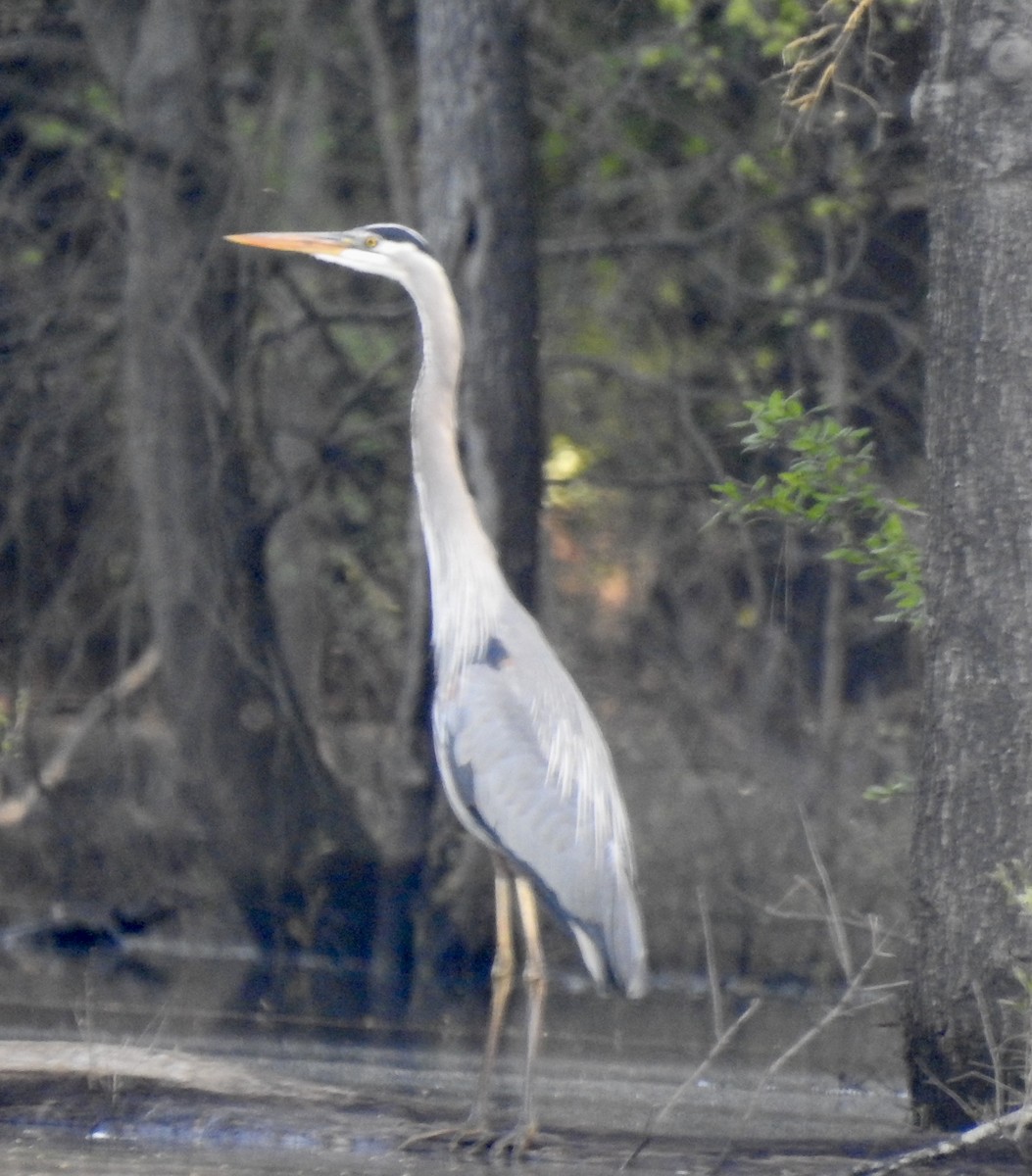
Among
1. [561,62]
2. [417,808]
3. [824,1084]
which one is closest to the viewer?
[824,1084]

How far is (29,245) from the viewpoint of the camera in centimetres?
992

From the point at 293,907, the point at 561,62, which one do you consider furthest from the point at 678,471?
the point at 293,907

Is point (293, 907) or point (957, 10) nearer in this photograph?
point (957, 10)

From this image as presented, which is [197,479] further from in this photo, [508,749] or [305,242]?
[508,749]

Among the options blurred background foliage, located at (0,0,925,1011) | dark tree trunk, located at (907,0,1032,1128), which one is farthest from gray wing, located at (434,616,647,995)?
blurred background foliage, located at (0,0,925,1011)

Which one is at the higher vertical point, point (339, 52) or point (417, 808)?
point (339, 52)

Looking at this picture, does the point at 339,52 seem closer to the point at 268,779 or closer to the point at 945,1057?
the point at 268,779

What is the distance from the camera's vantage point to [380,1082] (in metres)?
6.20

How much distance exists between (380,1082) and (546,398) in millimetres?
5371

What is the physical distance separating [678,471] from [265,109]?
269 cm

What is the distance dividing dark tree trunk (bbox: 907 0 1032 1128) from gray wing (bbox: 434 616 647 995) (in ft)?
2.76

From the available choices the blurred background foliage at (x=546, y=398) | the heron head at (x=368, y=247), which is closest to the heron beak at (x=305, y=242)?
the heron head at (x=368, y=247)

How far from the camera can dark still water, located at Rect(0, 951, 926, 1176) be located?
4566 millimetres

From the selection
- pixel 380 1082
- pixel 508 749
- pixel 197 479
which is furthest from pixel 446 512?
pixel 197 479
